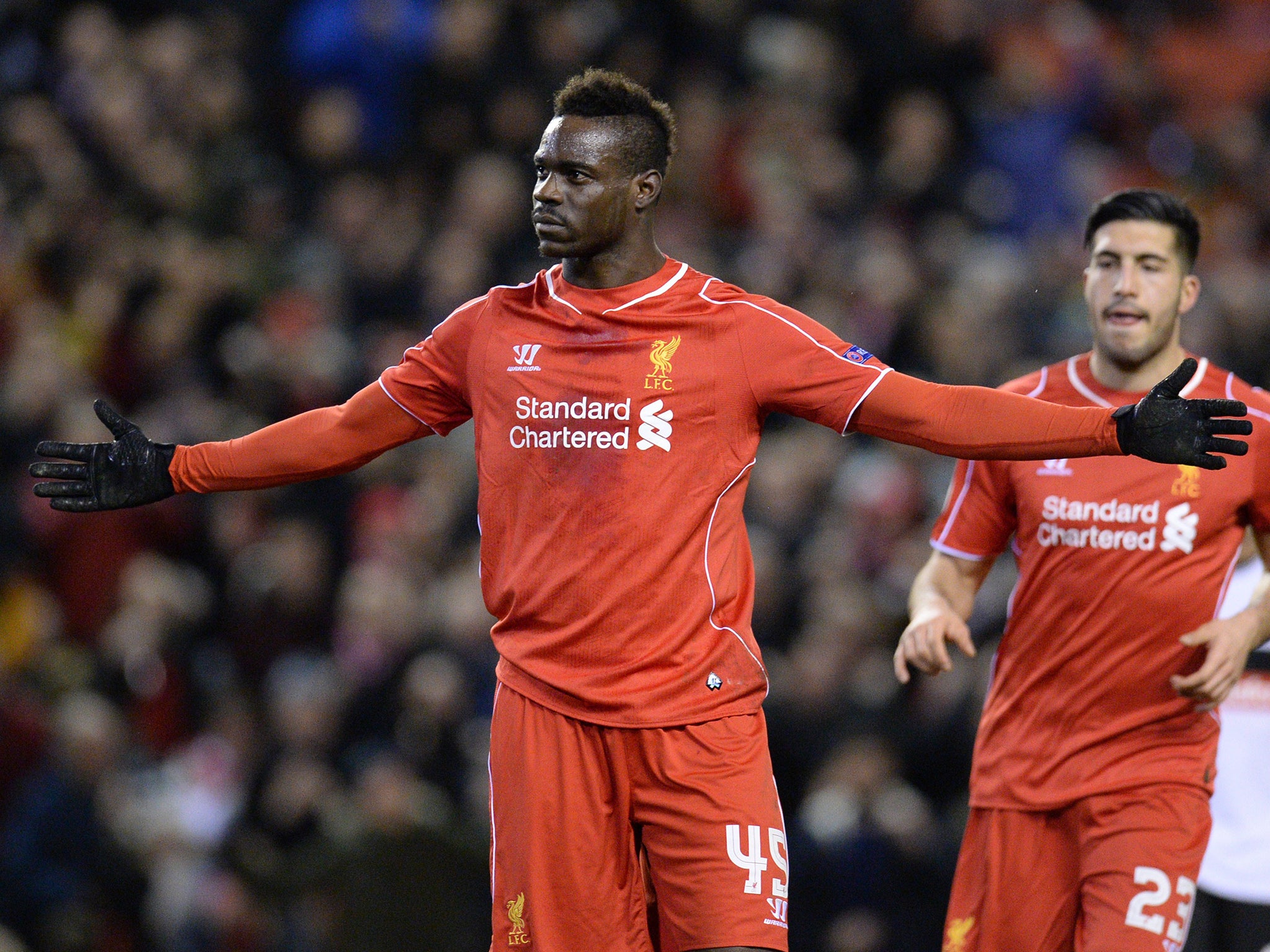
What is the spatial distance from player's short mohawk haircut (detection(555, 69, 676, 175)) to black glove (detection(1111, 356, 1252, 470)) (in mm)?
1346

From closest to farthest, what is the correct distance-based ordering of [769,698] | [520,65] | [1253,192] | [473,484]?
[769,698], [473,484], [1253,192], [520,65]

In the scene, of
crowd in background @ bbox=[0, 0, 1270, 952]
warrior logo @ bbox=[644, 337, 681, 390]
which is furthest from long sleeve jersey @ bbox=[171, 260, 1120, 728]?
crowd in background @ bbox=[0, 0, 1270, 952]

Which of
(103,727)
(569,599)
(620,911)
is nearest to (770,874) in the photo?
(620,911)

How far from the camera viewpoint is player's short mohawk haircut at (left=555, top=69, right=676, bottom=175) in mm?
4434

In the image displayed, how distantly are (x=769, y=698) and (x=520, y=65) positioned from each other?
497 cm

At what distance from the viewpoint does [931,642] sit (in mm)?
4871

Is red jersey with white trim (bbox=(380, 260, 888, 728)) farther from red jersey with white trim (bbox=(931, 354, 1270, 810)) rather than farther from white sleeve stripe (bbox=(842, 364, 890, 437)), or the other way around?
red jersey with white trim (bbox=(931, 354, 1270, 810))

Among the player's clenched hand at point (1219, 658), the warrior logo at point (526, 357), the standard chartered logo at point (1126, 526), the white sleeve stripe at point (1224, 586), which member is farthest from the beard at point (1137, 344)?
the warrior logo at point (526, 357)

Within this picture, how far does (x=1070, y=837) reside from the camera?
4.88 m

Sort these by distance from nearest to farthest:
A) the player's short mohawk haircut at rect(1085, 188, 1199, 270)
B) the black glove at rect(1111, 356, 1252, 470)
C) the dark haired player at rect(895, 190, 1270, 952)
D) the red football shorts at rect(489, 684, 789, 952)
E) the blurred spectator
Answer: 1. the black glove at rect(1111, 356, 1252, 470)
2. the red football shorts at rect(489, 684, 789, 952)
3. the dark haired player at rect(895, 190, 1270, 952)
4. the player's short mohawk haircut at rect(1085, 188, 1199, 270)
5. the blurred spectator

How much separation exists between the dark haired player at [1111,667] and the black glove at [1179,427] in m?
0.80

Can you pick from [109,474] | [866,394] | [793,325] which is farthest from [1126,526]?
[109,474]

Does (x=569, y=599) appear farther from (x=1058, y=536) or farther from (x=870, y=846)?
(x=870, y=846)

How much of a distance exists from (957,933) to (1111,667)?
2.85 feet
